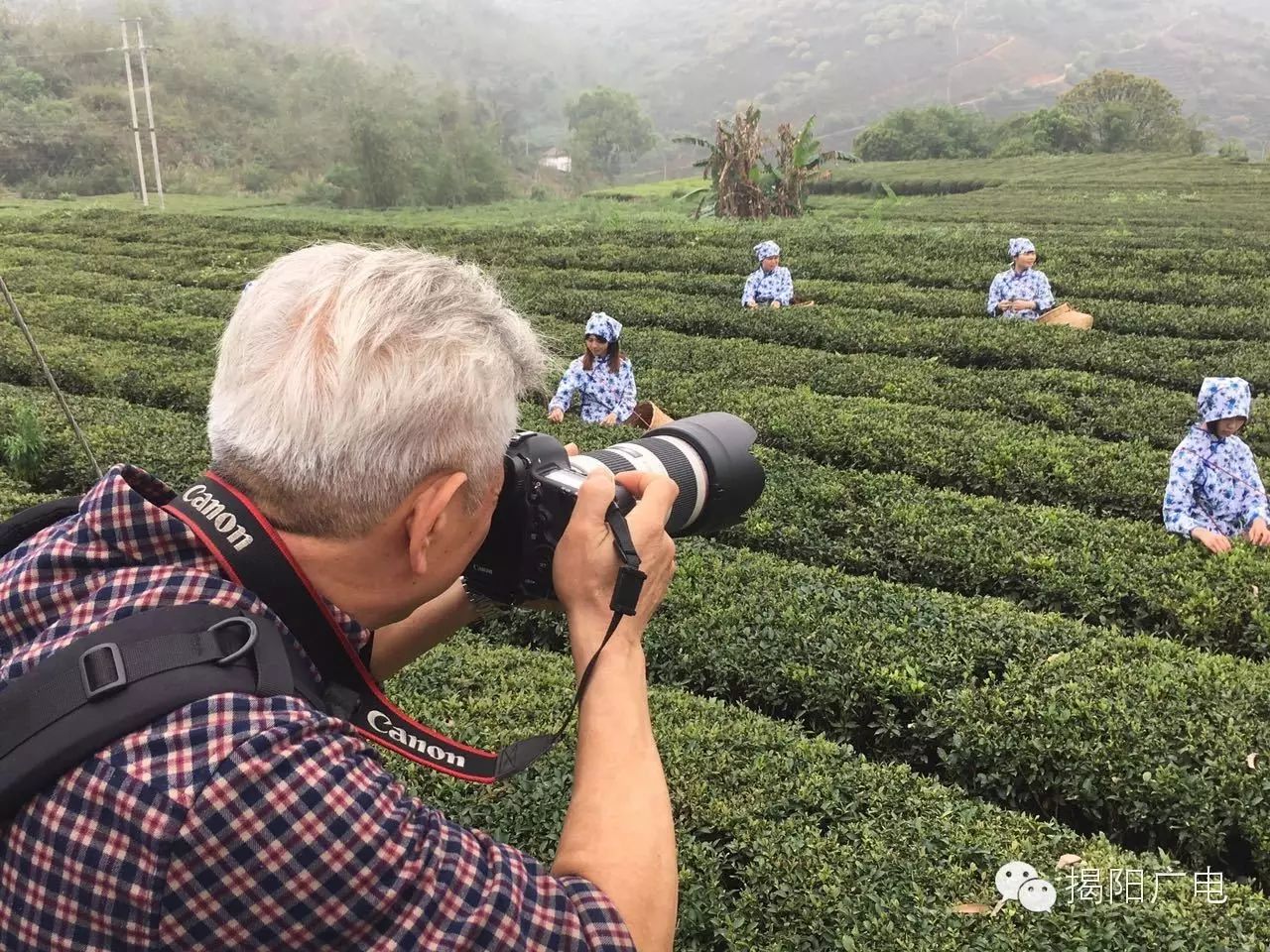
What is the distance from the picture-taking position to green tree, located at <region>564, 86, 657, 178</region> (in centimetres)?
8088

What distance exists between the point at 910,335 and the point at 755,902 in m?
9.00

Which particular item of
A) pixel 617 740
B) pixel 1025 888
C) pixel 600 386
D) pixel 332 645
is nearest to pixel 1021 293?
pixel 600 386

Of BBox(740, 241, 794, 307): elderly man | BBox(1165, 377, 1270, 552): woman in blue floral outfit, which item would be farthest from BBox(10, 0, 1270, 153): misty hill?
BBox(1165, 377, 1270, 552): woman in blue floral outfit

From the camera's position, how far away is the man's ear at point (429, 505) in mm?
1294

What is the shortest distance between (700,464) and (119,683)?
1.11m

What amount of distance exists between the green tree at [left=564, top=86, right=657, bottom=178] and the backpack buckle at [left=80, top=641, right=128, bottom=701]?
261 feet

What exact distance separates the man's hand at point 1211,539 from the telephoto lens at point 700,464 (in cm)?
428

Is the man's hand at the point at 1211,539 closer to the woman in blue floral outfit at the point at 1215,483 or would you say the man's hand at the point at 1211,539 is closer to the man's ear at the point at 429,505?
the woman in blue floral outfit at the point at 1215,483

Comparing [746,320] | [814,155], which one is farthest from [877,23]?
[746,320]

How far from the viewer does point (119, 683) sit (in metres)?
1.00

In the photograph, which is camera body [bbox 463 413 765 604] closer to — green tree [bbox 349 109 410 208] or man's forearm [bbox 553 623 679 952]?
man's forearm [bbox 553 623 679 952]

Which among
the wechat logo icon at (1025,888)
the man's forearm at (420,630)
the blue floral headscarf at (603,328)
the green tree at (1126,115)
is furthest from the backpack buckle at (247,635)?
the green tree at (1126,115)

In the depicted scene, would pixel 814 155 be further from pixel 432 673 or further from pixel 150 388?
pixel 432 673

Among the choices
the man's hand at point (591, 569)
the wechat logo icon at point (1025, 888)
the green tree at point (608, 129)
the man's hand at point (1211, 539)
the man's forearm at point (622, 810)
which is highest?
the green tree at point (608, 129)
